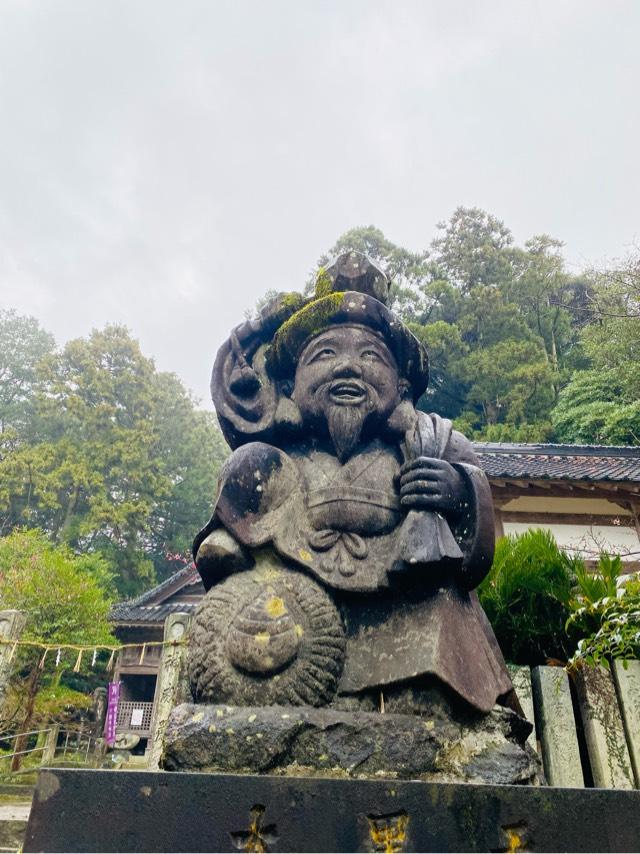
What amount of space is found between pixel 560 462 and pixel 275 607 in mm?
13787

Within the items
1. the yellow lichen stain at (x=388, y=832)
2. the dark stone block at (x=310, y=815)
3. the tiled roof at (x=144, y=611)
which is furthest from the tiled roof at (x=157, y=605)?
the yellow lichen stain at (x=388, y=832)

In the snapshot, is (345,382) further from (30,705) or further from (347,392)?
(30,705)

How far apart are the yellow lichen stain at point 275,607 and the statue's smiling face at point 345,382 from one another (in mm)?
870

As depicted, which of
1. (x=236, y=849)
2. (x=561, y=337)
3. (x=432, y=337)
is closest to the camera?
(x=236, y=849)

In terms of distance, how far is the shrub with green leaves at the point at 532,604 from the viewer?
403cm

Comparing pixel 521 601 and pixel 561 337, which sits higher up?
pixel 561 337

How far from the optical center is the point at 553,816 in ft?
5.96

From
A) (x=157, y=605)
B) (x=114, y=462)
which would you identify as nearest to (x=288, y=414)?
(x=157, y=605)

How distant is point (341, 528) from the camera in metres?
2.81

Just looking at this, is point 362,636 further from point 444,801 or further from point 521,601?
point 521,601

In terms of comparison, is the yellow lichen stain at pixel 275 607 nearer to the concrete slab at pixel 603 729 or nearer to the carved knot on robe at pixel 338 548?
the carved knot on robe at pixel 338 548

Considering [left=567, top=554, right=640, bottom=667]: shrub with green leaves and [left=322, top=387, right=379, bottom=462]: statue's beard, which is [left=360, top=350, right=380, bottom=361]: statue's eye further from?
[left=567, top=554, right=640, bottom=667]: shrub with green leaves

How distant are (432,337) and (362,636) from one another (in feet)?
79.3

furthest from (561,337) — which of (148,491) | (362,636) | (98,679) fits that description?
(362,636)
